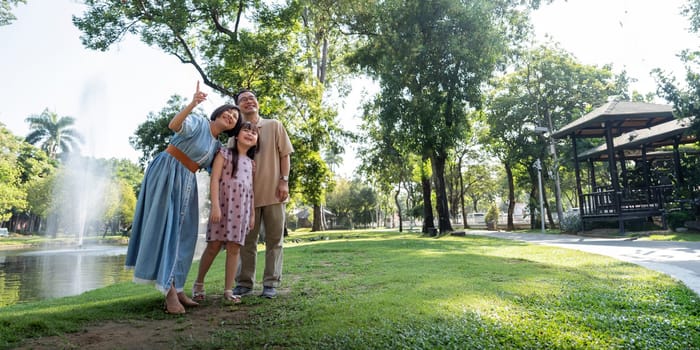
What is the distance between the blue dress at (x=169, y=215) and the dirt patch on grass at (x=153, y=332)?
0.34 m

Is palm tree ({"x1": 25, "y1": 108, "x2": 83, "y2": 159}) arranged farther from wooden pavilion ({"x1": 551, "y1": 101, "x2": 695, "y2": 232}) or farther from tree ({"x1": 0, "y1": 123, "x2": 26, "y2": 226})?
wooden pavilion ({"x1": 551, "y1": 101, "x2": 695, "y2": 232})

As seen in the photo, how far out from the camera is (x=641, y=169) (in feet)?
65.7

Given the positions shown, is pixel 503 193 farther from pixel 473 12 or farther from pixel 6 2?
pixel 6 2

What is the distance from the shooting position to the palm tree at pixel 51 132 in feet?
187

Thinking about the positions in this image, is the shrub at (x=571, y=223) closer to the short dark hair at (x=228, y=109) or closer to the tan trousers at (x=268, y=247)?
the tan trousers at (x=268, y=247)

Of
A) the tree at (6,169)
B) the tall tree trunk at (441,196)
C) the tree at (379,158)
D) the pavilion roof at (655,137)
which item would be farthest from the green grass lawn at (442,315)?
the tree at (6,169)

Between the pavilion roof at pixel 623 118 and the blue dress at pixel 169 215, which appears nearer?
the blue dress at pixel 169 215

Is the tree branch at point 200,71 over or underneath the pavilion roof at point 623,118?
over

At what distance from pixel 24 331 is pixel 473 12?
54.9 feet

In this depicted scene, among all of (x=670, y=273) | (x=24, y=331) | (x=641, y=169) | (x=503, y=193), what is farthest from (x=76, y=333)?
(x=503, y=193)

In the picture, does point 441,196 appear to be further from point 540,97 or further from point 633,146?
point 540,97

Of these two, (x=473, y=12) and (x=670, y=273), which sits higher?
(x=473, y=12)

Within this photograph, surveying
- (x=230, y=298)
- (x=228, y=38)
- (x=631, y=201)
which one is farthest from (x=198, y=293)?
(x=631, y=201)

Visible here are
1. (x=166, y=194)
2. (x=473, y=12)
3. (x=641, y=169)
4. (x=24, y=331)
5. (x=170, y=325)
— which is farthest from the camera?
(x=641, y=169)
